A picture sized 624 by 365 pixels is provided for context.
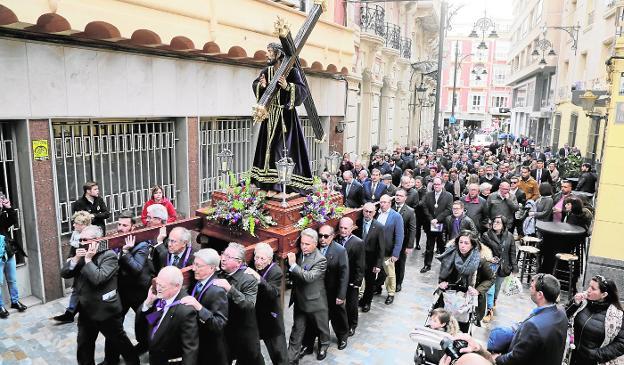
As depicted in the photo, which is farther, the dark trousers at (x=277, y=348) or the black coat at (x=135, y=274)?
the black coat at (x=135, y=274)

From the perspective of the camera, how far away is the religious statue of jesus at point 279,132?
20.4 feet

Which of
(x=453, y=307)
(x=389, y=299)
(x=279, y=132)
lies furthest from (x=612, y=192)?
(x=279, y=132)

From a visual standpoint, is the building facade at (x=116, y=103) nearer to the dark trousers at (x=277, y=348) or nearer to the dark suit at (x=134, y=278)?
the dark suit at (x=134, y=278)

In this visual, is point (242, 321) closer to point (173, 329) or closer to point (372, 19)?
point (173, 329)

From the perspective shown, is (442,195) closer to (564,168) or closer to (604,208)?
(604,208)

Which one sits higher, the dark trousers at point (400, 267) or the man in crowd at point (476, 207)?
the man in crowd at point (476, 207)

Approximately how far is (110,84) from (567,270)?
8.90m

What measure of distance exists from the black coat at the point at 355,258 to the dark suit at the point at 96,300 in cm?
295

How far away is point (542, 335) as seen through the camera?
4113mm

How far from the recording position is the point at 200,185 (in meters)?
10.4

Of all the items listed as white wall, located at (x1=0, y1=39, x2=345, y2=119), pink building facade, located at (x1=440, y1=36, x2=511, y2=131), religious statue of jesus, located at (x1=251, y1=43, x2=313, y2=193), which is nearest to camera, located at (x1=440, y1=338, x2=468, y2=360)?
religious statue of jesus, located at (x1=251, y1=43, x2=313, y2=193)

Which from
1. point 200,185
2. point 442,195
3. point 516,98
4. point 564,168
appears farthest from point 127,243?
point 516,98

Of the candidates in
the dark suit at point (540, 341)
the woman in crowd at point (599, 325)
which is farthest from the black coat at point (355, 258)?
the woman in crowd at point (599, 325)

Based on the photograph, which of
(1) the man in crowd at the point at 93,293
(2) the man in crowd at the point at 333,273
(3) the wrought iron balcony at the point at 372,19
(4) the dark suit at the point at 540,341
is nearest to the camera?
(4) the dark suit at the point at 540,341
